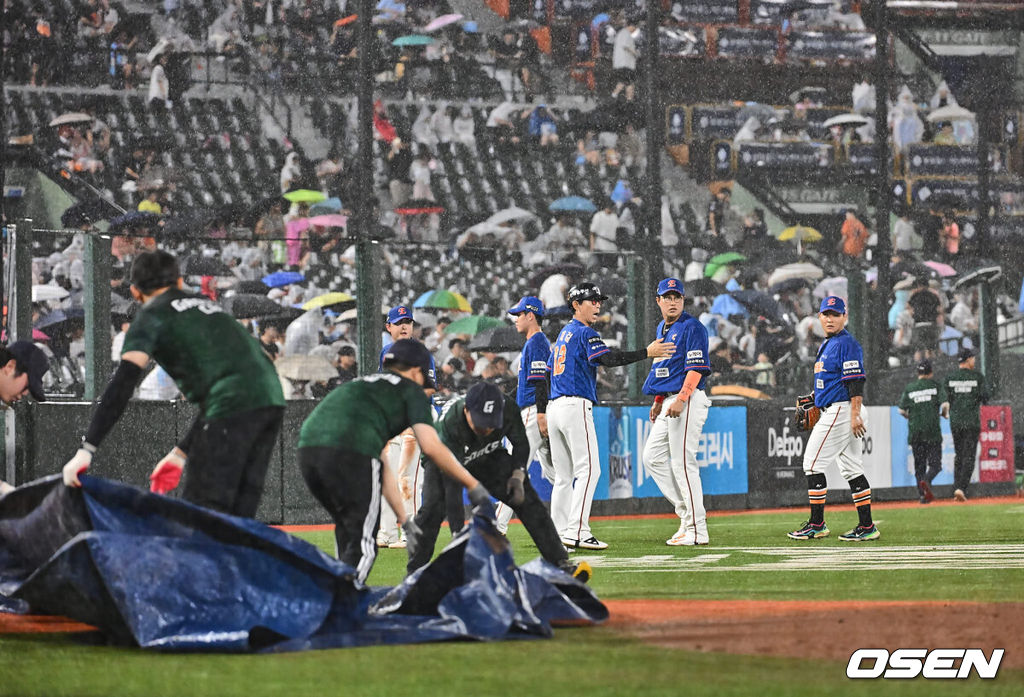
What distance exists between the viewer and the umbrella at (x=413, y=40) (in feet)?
85.6

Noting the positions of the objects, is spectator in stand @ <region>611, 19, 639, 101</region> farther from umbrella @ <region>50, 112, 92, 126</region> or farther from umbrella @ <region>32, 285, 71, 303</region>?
umbrella @ <region>32, 285, 71, 303</region>

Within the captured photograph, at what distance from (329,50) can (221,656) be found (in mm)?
21290

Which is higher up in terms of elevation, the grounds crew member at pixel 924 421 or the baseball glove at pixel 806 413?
the baseball glove at pixel 806 413

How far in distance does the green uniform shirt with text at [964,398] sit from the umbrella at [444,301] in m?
6.67

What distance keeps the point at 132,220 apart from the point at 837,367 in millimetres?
10750

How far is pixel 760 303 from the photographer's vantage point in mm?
21609

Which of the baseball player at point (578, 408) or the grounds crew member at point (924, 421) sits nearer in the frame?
the baseball player at point (578, 408)

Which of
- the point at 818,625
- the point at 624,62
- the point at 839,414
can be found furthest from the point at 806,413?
the point at 624,62

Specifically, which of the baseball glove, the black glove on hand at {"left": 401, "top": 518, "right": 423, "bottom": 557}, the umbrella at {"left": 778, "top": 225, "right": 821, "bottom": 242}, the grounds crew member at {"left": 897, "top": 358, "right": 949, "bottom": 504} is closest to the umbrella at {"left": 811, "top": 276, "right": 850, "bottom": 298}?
the umbrella at {"left": 778, "top": 225, "right": 821, "bottom": 242}

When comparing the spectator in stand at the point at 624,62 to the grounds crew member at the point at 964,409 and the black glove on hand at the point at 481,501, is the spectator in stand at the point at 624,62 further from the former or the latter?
the black glove on hand at the point at 481,501

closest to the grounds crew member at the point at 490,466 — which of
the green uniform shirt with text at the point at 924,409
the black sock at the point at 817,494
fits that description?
the black sock at the point at 817,494

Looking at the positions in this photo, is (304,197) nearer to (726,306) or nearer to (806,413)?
(726,306)

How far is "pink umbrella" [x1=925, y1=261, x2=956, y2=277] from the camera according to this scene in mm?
23234

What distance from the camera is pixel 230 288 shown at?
1911 cm
